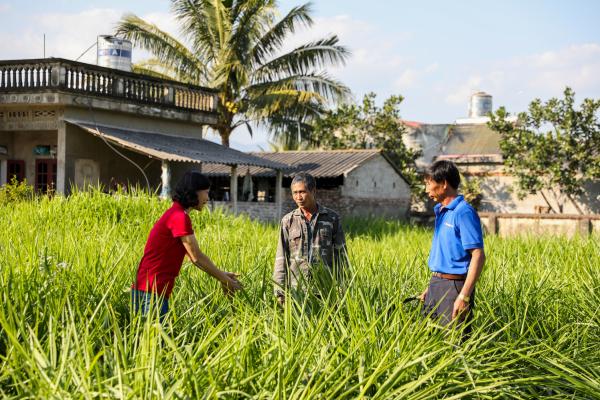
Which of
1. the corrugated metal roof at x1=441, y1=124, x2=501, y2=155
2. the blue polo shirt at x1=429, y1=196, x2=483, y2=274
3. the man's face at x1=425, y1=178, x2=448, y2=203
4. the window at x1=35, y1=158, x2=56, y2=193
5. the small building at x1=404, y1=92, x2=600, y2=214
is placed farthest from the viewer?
the corrugated metal roof at x1=441, y1=124, x2=501, y2=155

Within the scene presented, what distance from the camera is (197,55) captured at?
76.5 ft

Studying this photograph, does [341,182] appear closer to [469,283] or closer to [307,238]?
[307,238]

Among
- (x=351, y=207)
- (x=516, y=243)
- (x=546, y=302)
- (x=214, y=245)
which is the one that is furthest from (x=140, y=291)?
(x=351, y=207)

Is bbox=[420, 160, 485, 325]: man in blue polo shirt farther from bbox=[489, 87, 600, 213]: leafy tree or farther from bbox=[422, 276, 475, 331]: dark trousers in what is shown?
bbox=[489, 87, 600, 213]: leafy tree

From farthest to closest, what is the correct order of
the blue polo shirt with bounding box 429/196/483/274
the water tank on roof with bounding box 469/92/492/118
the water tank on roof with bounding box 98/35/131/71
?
the water tank on roof with bounding box 469/92/492/118 → the water tank on roof with bounding box 98/35/131/71 → the blue polo shirt with bounding box 429/196/483/274

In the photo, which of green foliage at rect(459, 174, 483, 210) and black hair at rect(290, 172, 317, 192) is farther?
green foliage at rect(459, 174, 483, 210)

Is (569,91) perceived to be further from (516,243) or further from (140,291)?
(140,291)

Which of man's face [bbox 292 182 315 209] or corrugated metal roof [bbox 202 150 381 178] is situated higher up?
corrugated metal roof [bbox 202 150 381 178]

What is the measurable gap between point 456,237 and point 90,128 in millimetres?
12511

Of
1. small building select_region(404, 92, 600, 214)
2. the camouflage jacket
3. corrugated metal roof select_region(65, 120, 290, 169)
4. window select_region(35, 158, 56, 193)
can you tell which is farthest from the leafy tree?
the camouflage jacket

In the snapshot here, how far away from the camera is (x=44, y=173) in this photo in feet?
57.4

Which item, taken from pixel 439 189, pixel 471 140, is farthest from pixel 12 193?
pixel 471 140

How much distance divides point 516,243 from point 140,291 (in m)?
7.23

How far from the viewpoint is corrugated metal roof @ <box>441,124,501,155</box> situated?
28719 millimetres
